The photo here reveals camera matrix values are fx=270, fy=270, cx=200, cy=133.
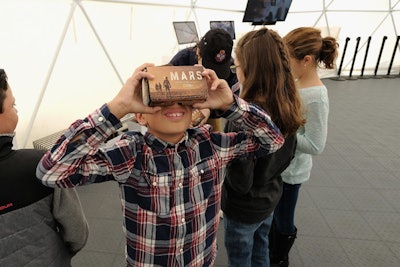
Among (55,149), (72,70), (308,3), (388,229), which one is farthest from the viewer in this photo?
(308,3)

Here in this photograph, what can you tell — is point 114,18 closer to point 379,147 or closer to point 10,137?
point 10,137

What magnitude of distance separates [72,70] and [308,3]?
6.47 meters

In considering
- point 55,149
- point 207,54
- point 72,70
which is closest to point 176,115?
point 55,149

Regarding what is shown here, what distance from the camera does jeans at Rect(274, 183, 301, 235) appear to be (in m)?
1.54

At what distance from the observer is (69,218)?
3.23ft

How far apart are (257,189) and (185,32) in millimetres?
3612

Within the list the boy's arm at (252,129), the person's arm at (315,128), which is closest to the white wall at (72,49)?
the boy's arm at (252,129)

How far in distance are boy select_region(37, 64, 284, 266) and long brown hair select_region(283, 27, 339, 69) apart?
76 cm

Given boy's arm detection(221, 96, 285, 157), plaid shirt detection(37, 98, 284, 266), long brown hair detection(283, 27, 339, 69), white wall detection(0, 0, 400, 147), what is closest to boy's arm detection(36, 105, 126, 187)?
plaid shirt detection(37, 98, 284, 266)

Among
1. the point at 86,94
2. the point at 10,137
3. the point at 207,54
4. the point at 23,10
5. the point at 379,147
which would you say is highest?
the point at 23,10

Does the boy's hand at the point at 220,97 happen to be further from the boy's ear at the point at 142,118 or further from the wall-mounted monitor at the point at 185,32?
the wall-mounted monitor at the point at 185,32

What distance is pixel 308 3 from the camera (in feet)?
22.9

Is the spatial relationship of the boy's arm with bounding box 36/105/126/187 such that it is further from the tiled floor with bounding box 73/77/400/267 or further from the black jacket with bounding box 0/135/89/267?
the tiled floor with bounding box 73/77/400/267

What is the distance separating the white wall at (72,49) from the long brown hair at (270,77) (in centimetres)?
205
